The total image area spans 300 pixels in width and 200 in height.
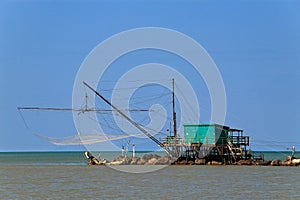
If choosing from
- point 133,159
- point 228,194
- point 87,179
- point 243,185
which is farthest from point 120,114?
point 228,194

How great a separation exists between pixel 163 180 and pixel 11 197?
11.6 meters

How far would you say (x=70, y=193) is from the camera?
103ft

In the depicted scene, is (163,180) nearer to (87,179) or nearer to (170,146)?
(87,179)

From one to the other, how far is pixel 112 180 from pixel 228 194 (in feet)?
36.5

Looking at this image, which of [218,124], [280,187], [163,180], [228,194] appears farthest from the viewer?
[218,124]

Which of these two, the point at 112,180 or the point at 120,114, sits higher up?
the point at 120,114

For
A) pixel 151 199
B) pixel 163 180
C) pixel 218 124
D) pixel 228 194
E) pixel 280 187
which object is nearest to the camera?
pixel 151 199

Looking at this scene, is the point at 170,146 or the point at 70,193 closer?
the point at 70,193

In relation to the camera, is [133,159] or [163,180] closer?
[163,180]

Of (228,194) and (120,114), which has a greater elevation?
(120,114)

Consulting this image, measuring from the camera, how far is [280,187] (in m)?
34.9

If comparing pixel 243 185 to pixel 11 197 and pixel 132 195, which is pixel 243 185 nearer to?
pixel 132 195

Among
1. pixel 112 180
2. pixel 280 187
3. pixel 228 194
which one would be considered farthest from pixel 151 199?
pixel 112 180

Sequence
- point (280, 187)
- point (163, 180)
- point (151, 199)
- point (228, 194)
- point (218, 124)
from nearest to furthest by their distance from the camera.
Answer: point (151, 199) < point (228, 194) < point (280, 187) < point (163, 180) < point (218, 124)
